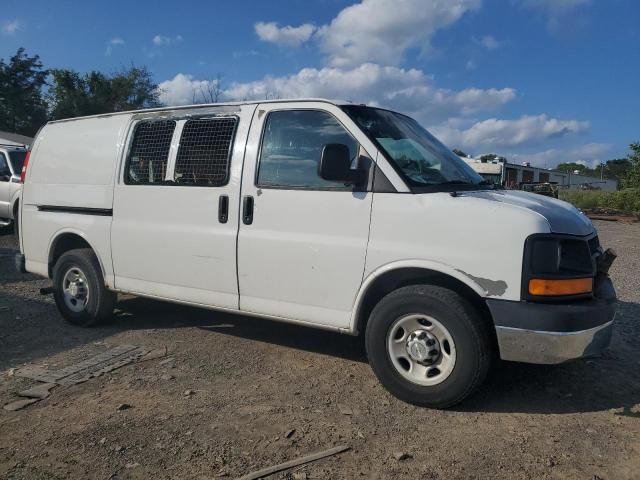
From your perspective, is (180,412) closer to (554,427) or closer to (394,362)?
(394,362)

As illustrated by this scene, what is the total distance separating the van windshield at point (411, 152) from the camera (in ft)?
13.7

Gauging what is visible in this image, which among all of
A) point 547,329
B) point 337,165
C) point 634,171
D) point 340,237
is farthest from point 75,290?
point 634,171

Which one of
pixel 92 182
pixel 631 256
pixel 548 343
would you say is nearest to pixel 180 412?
pixel 548 343

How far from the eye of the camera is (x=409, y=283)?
4.12 meters

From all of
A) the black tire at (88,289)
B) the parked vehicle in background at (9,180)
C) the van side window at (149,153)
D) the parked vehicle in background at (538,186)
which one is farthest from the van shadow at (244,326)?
the parked vehicle in background at (9,180)

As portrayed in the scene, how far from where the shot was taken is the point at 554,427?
12.1 ft

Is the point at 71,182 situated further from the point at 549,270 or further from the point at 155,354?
the point at 549,270

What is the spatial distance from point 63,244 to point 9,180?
24.4ft

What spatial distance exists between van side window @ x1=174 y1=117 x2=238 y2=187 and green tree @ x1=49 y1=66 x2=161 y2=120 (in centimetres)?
3515

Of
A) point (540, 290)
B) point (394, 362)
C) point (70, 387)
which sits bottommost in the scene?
point (70, 387)

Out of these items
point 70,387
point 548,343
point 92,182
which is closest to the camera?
point 548,343

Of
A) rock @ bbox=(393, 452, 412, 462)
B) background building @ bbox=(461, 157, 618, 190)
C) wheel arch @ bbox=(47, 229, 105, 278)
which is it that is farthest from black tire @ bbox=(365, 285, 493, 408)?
wheel arch @ bbox=(47, 229, 105, 278)

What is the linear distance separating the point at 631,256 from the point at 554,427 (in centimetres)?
963

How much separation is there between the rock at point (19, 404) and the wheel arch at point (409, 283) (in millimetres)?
2370
